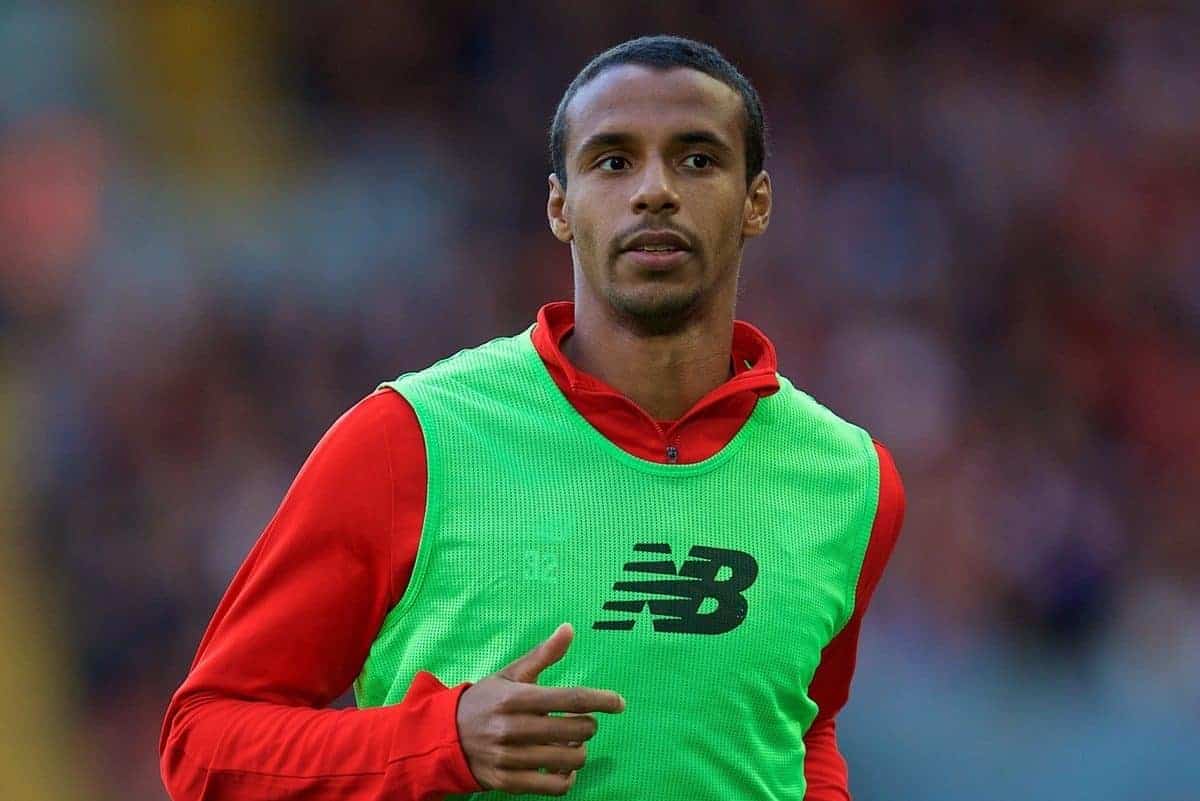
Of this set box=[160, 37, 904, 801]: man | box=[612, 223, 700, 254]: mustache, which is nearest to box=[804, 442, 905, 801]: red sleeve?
box=[160, 37, 904, 801]: man

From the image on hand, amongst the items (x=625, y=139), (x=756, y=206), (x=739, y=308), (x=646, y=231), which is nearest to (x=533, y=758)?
(x=646, y=231)

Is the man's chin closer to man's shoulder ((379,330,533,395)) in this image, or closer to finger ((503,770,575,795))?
man's shoulder ((379,330,533,395))

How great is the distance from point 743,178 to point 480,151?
3283 millimetres

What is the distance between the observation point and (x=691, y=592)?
90.1 inches

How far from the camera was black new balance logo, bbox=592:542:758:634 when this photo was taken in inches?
89.0

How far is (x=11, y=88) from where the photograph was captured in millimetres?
5484

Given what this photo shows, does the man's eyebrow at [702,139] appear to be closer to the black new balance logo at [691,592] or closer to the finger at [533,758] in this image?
the black new balance logo at [691,592]

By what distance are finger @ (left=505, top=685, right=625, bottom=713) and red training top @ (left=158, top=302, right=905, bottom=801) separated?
0.36 feet

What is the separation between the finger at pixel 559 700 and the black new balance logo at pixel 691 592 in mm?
287

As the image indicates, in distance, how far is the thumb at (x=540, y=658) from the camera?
198cm

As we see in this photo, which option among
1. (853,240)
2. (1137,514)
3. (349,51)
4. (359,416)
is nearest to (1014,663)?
(1137,514)

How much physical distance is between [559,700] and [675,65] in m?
1.03

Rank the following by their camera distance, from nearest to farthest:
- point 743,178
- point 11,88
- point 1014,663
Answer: point 743,178, point 1014,663, point 11,88

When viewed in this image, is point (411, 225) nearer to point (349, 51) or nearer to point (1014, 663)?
point (349, 51)
